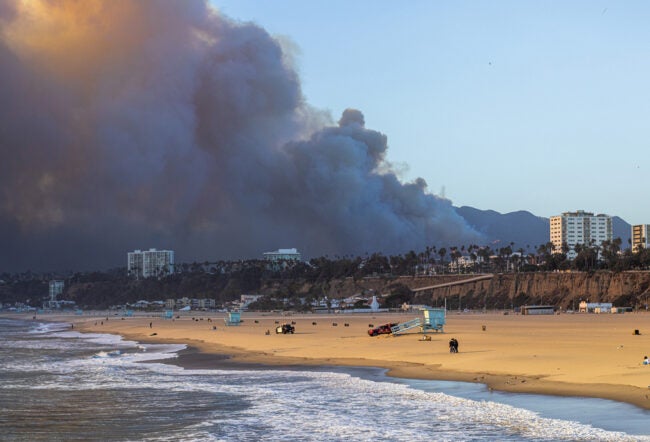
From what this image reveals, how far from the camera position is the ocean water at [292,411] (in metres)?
21.0

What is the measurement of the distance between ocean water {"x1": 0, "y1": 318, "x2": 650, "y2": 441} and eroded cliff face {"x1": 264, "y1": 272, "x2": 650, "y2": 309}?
9948 centimetres

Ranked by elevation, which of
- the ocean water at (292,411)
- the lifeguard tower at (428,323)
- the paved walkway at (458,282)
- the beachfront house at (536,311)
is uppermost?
the paved walkway at (458,282)

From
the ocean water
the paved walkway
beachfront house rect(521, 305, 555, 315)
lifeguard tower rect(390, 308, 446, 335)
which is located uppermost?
the paved walkway

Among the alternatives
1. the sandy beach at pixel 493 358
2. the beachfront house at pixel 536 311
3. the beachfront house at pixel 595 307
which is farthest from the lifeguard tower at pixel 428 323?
the beachfront house at pixel 595 307

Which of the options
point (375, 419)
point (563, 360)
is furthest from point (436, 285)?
point (375, 419)

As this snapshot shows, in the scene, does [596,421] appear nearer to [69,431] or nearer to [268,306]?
[69,431]

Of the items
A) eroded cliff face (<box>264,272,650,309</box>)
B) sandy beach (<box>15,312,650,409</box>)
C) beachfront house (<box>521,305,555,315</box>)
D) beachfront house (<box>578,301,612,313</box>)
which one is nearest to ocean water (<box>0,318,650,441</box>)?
sandy beach (<box>15,312,650,409</box>)

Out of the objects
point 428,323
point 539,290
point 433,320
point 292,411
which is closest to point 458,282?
point 539,290

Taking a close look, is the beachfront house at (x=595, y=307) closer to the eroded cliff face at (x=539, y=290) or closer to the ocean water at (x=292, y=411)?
the eroded cliff face at (x=539, y=290)

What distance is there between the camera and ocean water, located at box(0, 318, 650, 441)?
68.8ft

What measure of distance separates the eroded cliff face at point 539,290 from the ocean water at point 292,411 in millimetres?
99476

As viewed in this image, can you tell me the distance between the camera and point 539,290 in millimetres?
146375

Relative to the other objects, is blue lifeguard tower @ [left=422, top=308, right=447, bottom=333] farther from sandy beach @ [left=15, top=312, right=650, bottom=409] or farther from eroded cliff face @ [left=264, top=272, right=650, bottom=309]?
→ eroded cliff face @ [left=264, top=272, right=650, bottom=309]

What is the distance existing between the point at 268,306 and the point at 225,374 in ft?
478
